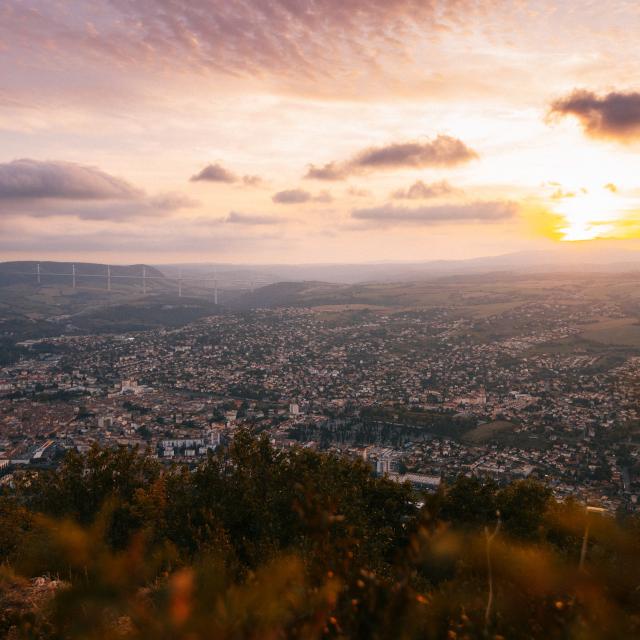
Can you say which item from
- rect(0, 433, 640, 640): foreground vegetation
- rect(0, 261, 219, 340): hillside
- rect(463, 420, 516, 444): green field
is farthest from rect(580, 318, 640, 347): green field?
rect(0, 261, 219, 340): hillside

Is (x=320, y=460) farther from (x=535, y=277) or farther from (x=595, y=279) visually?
(x=535, y=277)

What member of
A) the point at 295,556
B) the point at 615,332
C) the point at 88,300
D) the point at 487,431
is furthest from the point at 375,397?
the point at 88,300

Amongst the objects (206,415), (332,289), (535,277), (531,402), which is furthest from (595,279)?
(206,415)

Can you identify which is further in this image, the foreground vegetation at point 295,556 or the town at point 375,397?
the town at point 375,397

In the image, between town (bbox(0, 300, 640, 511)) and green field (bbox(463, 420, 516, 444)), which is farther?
green field (bbox(463, 420, 516, 444))

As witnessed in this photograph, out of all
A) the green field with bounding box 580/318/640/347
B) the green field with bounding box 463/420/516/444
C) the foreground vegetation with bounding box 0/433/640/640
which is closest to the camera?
the foreground vegetation with bounding box 0/433/640/640

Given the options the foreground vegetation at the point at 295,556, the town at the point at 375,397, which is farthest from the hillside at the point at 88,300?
the foreground vegetation at the point at 295,556

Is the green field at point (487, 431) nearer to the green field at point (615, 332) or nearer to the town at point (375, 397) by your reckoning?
the town at point (375, 397)

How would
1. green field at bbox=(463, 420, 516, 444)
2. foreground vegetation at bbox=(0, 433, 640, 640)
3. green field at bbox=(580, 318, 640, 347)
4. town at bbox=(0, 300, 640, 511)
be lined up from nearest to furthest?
1. foreground vegetation at bbox=(0, 433, 640, 640)
2. town at bbox=(0, 300, 640, 511)
3. green field at bbox=(463, 420, 516, 444)
4. green field at bbox=(580, 318, 640, 347)

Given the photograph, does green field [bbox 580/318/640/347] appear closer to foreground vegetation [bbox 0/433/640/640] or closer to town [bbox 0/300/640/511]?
town [bbox 0/300/640/511]
